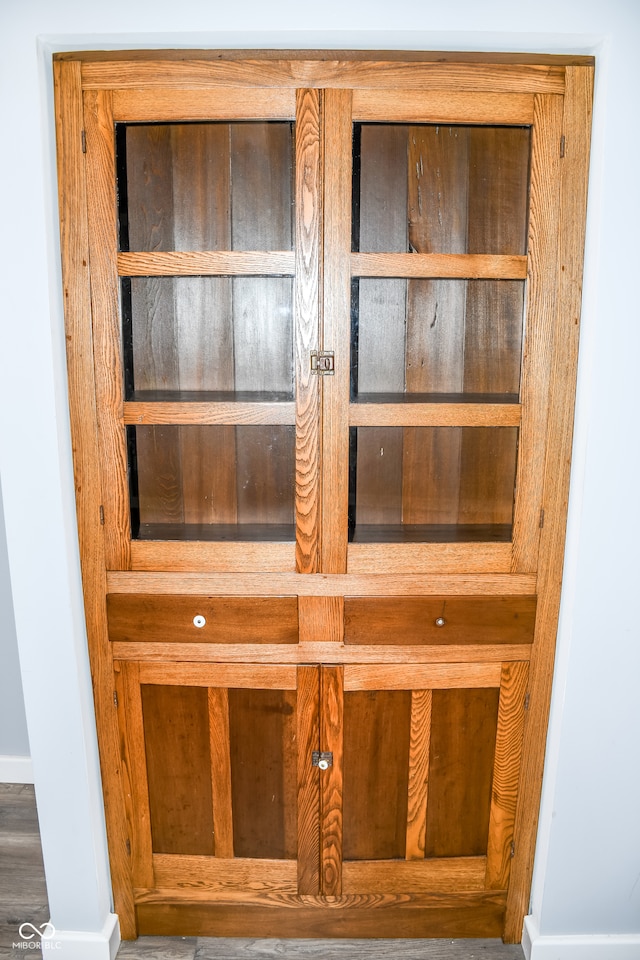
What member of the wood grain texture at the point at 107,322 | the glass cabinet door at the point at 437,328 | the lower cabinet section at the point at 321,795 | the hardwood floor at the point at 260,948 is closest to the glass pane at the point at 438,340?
the glass cabinet door at the point at 437,328

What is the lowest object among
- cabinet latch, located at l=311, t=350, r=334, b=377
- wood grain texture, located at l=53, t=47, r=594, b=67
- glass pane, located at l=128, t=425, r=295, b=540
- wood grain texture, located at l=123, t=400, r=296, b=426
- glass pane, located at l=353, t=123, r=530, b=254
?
glass pane, located at l=128, t=425, r=295, b=540

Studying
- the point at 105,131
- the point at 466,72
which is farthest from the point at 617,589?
the point at 105,131

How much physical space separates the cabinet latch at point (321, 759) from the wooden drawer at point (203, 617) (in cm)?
29

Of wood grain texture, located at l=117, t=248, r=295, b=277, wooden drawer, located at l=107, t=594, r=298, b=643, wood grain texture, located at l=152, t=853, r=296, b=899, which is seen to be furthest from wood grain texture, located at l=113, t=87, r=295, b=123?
wood grain texture, located at l=152, t=853, r=296, b=899

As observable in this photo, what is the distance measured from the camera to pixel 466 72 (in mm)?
1219

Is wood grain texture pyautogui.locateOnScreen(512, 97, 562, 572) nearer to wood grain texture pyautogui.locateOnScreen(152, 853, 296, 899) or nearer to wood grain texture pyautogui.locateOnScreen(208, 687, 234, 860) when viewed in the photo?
wood grain texture pyautogui.locateOnScreen(208, 687, 234, 860)

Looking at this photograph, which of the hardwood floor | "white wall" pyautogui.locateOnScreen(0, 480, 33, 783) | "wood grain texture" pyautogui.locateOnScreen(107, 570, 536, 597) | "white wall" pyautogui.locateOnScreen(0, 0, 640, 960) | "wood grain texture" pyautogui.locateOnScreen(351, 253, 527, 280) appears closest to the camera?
"white wall" pyautogui.locateOnScreen(0, 0, 640, 960)

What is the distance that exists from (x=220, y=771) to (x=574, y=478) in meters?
1.08

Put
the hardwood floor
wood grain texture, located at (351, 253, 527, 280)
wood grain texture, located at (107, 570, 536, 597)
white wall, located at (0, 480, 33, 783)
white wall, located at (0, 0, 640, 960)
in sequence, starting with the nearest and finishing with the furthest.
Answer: white wall, located at (0, 0, 640, 960) → wood grain texture, located at (351, 253, 527, 280) → wood grain texture, located at (107, 570, 536, 597) → the hardwood floor → white wall, located at (0, 480, 33, 783)

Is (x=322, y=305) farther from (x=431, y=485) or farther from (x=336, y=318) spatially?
(x=431, y=485)

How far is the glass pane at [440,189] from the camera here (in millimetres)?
1297

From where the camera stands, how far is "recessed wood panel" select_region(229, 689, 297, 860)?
1.45m

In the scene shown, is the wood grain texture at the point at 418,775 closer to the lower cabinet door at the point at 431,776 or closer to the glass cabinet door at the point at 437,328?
the lower cabinet door at the point at 431,776

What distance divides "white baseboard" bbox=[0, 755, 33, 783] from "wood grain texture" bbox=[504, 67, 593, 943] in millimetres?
1571
